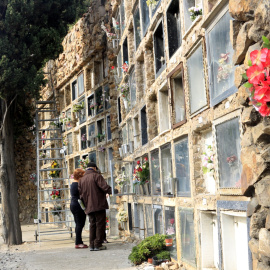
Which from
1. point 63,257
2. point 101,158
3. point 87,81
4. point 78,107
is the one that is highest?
point 87,81

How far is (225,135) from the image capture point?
3.63 m

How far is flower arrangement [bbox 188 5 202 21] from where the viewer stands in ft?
13.6

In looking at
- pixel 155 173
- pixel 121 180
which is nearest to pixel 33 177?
pixel 121 180

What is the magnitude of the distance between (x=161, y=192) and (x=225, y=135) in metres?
2.40

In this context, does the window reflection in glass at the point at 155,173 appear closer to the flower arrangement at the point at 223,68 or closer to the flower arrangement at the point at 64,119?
the flower arrangement at the point at 223,68

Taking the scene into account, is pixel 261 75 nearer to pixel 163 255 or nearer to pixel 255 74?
pixel 255 74

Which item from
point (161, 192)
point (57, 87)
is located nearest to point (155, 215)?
point (161, 192)

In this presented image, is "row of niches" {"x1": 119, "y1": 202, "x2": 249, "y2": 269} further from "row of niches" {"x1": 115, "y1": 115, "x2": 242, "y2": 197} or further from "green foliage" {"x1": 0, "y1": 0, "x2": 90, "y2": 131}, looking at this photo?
"green foliage" {"x1": 0, "y1": 0, "x2": 90, "y2": 131}

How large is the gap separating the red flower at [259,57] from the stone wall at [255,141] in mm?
106

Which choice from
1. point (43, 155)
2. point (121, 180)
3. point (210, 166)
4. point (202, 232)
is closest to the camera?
point (210, 166)

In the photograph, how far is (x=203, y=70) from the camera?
165 inches

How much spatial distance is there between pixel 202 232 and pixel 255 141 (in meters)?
2.13

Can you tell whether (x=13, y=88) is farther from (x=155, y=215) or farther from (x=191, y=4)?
(x=191, y=4)

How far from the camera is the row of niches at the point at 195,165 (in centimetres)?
352
